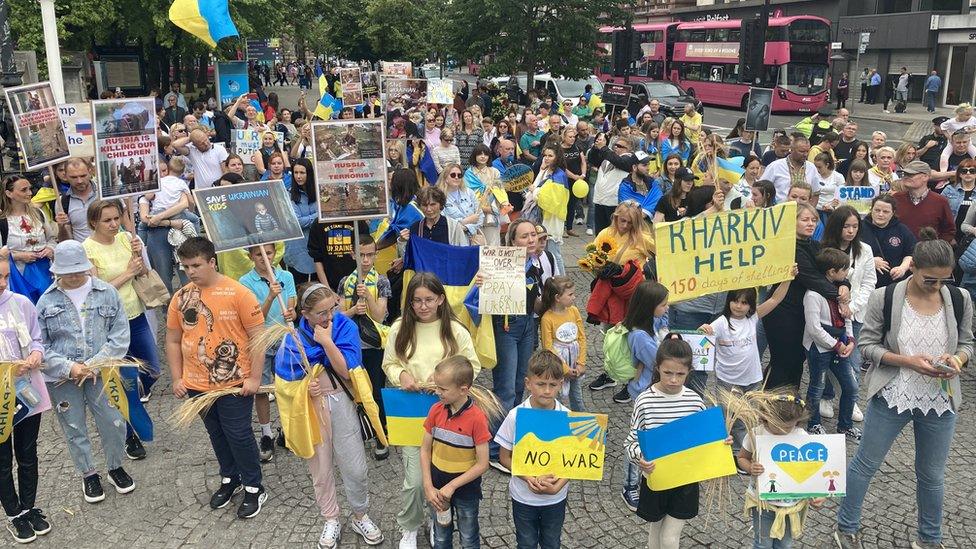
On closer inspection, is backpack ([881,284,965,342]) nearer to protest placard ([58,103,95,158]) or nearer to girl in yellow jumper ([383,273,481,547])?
girl in yellow jumper ([383,273,481,547])

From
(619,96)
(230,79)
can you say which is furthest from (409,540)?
(230,79)

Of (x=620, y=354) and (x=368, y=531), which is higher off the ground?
(x=620, y=354)

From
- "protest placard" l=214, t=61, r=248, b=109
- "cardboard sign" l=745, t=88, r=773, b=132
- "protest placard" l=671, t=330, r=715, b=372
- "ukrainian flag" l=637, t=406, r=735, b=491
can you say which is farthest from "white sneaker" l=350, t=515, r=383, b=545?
"protest placard" l=214, t=61, r=248, b=109

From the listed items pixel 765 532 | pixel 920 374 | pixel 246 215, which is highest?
pixel 246 215

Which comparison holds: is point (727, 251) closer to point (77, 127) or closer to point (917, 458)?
point (917, 458)

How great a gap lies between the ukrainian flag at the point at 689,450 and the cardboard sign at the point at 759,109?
908 centimetres

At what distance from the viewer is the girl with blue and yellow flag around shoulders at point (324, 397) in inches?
179

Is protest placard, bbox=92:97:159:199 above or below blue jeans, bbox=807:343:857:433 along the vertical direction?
above

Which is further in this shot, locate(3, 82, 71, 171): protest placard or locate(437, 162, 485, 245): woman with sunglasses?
locate(437, 162, 485, 245): woman with sunglasses

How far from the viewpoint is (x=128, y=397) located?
18.1ft

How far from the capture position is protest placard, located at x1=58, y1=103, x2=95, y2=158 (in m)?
8.58

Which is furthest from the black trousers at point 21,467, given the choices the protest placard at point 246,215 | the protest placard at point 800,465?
the protest placard at point 800,465

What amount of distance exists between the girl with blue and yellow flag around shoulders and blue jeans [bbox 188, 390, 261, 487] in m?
0.53

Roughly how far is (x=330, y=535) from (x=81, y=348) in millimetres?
2096
